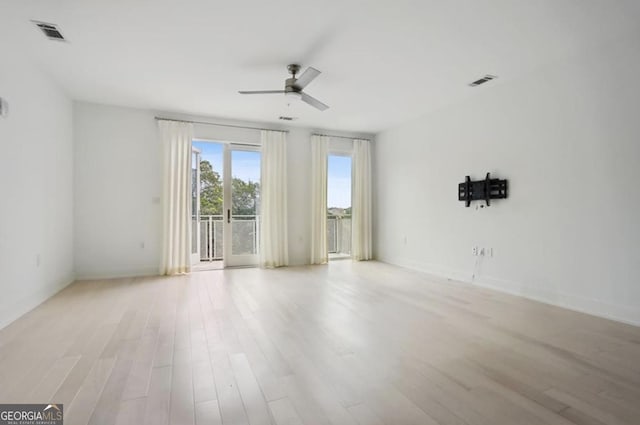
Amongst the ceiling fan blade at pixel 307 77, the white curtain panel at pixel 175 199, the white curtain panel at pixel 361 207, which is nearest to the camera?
the ceiling fan blade at pixel 307 77

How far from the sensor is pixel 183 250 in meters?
5.06

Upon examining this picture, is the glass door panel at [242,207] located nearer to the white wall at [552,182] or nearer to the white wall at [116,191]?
the white wall at [116,191]

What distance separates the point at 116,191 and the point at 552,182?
19.5 ft

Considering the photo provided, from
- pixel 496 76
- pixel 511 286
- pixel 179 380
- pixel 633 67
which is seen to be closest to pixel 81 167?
pixel 179 380

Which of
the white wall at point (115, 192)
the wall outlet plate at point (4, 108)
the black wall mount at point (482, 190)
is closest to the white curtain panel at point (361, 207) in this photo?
the black wall mount at point (482, 190)

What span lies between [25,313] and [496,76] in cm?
578

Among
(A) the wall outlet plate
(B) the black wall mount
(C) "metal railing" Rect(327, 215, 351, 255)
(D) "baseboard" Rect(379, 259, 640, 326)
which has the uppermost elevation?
(A) the wall outlet plate

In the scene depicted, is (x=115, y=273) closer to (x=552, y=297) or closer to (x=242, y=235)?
(x=242, y=235)

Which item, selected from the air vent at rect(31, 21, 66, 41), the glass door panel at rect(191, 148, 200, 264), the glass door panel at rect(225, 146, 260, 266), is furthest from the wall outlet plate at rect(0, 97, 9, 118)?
the glass door panel at rect(225, 146, 260, 266)

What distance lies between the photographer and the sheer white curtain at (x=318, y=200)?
19.7 feet

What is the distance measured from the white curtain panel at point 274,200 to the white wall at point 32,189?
112 inches

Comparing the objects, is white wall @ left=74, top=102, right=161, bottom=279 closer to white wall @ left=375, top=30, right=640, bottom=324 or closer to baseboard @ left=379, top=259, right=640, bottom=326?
white wall @ left=375, top=30, right=640, bottom=324

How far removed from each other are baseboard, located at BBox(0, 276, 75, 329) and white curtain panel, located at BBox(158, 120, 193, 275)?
137cm

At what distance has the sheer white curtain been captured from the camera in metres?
5.99
